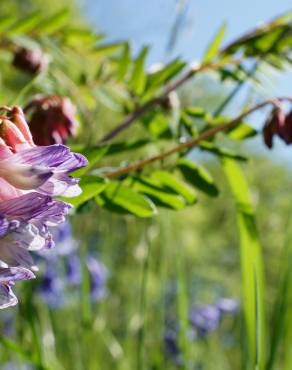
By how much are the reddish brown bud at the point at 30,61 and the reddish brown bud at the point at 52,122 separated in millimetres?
140

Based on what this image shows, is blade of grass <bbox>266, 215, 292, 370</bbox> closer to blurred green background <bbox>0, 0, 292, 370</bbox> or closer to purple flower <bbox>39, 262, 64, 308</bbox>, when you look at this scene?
blurred green background <bbox>0, 0, 292, 370</bbox>

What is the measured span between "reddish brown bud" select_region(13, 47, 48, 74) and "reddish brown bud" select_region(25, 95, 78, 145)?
0.14m

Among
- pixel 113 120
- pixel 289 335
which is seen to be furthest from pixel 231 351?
pixel 289 335

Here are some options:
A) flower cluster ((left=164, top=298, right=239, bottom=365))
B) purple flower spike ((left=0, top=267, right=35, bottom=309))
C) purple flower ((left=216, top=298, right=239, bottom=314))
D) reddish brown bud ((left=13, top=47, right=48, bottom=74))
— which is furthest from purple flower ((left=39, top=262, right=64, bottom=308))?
purple flower spike ((left=0, top=267, right=35, bottom=309))

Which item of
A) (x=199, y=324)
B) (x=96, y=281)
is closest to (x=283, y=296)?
(x=96, y=281)

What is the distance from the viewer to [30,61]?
20.1 inches

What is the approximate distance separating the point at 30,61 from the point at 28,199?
1.06 ft

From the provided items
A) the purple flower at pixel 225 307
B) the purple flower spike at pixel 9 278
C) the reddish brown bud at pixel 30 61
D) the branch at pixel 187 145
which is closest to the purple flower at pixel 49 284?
the purple flower at pixel 225 307

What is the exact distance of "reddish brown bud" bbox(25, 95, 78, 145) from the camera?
1.20ft

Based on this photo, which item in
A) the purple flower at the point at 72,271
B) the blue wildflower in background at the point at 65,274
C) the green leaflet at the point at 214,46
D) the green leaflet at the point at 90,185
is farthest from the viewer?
the purple flower at the point at 72,271

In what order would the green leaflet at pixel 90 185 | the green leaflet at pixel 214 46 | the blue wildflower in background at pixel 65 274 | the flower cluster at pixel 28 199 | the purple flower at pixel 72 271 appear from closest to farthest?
1. the flower cluster at pixel 28 199
2. the green leaflet at pixel 90 185
3. the green leaflet at pixel 214 46
4. the blue wildflower in background at pixel 65 274
5. the purple flower at pixel 72 271

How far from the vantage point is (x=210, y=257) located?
477 cm

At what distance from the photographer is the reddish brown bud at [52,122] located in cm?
37

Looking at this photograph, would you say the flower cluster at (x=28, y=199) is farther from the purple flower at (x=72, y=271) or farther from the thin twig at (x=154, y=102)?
the purple flower at (x=72, y=271)
